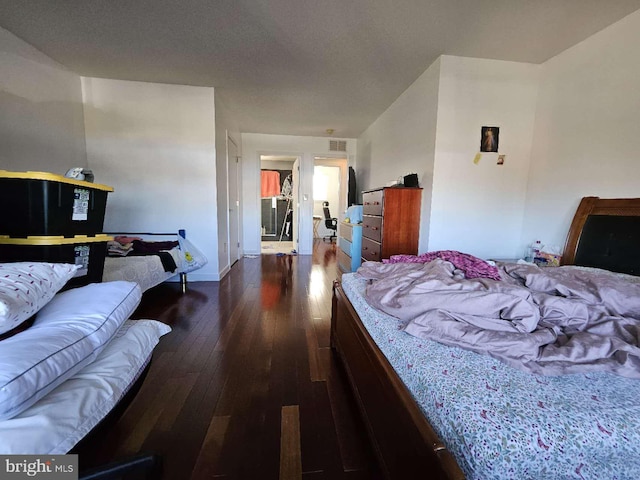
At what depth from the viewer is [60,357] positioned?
63 cm

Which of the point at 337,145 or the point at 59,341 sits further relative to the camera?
the point at 337,145

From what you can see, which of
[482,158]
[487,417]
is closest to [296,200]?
[482,158]

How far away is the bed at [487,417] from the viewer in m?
0.56

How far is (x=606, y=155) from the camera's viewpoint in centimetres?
208

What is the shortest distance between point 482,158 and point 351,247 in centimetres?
196

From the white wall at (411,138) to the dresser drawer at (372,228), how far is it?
0.45 m

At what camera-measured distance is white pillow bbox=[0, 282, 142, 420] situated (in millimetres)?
527

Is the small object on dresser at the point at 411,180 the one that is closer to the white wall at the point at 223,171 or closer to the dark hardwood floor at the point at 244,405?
the dark hardwood floor at the point at 244,405

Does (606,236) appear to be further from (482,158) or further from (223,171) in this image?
(223,171)

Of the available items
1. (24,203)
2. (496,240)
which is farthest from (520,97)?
(24,203)

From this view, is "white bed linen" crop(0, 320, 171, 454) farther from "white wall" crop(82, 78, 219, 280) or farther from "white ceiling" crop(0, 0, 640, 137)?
"white wall" crop(82, 78, 219, 280)

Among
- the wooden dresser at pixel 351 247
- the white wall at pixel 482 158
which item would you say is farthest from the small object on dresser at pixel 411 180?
the wooden dresser at pixel 351 247

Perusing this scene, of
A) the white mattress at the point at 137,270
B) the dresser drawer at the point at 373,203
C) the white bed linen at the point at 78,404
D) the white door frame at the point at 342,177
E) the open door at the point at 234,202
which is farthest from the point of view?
the white door frame at the point at 342,177

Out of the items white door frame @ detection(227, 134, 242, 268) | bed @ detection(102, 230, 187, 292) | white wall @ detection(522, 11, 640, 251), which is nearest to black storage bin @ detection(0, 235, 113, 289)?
bed @ detection(102, 230, 187, 292)
